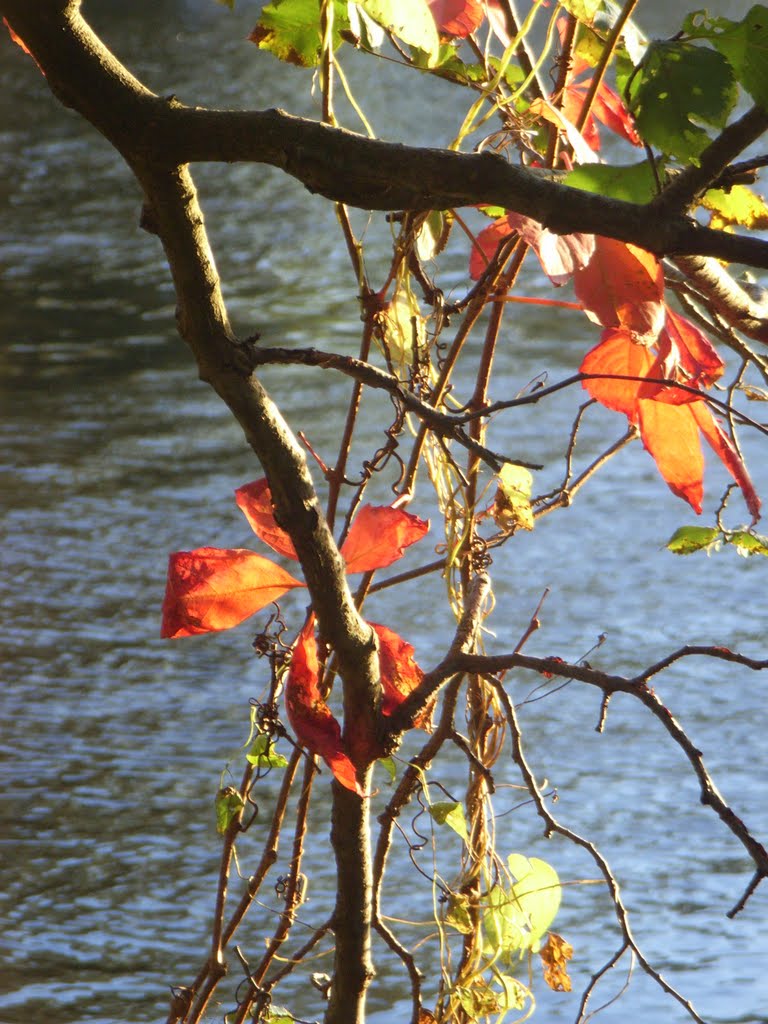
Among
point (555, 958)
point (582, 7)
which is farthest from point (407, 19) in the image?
point (555, 958)

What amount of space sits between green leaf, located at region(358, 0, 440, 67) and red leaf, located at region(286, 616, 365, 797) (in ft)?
0.43

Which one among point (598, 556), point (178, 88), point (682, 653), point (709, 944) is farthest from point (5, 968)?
point (178, 88)

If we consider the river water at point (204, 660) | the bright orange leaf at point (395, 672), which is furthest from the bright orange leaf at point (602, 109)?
the river water at point (204, 660)

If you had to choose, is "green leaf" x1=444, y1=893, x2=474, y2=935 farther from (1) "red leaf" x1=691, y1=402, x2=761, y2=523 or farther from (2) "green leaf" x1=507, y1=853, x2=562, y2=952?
(1) "red leaf" x1=691, y1=402, x2=761, y2=523

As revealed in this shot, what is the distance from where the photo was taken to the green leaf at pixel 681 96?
0.70 feet

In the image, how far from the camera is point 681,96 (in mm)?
214

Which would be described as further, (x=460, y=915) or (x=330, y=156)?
(x=460, y=915)

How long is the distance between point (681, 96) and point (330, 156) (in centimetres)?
6

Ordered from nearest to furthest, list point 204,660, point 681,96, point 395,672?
point 681,96 → point 395,672 → point 204,660

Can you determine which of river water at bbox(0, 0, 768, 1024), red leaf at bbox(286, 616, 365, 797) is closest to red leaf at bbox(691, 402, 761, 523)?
red leaf at bbox(286, 616, 365, 797)

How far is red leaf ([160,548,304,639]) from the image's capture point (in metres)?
0.30

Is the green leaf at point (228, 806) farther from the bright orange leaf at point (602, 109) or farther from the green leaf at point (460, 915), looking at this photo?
the bright orange leaf at point (602, 109)

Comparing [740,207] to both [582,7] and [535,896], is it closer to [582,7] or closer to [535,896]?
[582,7]

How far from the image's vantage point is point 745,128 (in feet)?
0.68
